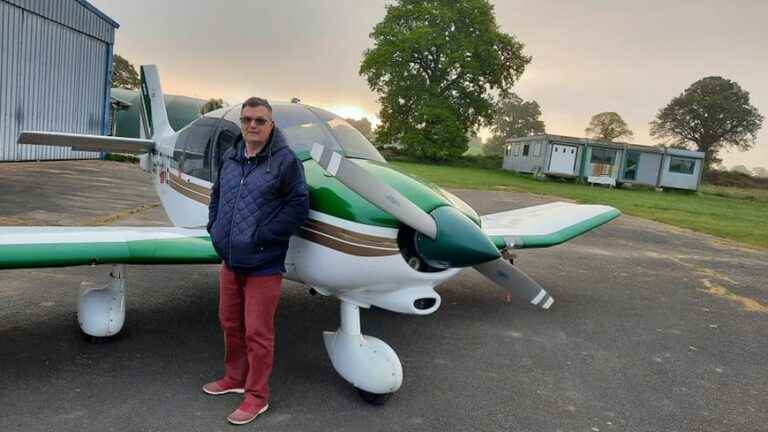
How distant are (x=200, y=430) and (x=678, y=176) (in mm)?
40039

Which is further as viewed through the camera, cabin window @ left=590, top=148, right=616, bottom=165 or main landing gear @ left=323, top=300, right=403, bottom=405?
cabin window @ left=590, top=148, right=616, bottom=165

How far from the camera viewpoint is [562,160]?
37062mm

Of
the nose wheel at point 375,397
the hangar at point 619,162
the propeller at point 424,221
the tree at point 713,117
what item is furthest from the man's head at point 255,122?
the tree at point 713,117

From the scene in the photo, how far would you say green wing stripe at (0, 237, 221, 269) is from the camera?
3375 millimetres

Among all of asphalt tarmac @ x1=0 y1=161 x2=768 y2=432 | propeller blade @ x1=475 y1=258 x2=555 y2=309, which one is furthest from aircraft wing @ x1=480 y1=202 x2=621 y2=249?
propeller blade @ x1=475 y1=258 x2=555 y2=309

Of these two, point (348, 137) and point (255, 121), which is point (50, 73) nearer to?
point (348, 137)

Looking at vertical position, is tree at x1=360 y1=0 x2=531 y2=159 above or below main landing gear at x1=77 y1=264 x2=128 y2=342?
above

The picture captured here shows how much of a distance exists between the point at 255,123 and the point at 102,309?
7.30 feet

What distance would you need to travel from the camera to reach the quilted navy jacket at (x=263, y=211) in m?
3.08

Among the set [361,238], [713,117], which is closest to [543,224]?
[361,238]

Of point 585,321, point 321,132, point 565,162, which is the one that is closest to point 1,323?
point 321,132

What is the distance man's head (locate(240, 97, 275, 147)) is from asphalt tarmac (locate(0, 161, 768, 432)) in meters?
1.74

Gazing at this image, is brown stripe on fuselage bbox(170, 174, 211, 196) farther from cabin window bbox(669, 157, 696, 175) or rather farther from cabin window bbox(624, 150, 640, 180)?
cabin window bbox(669, 157, 696, 175)

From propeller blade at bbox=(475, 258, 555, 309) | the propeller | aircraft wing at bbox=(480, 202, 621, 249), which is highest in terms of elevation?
the propeller
